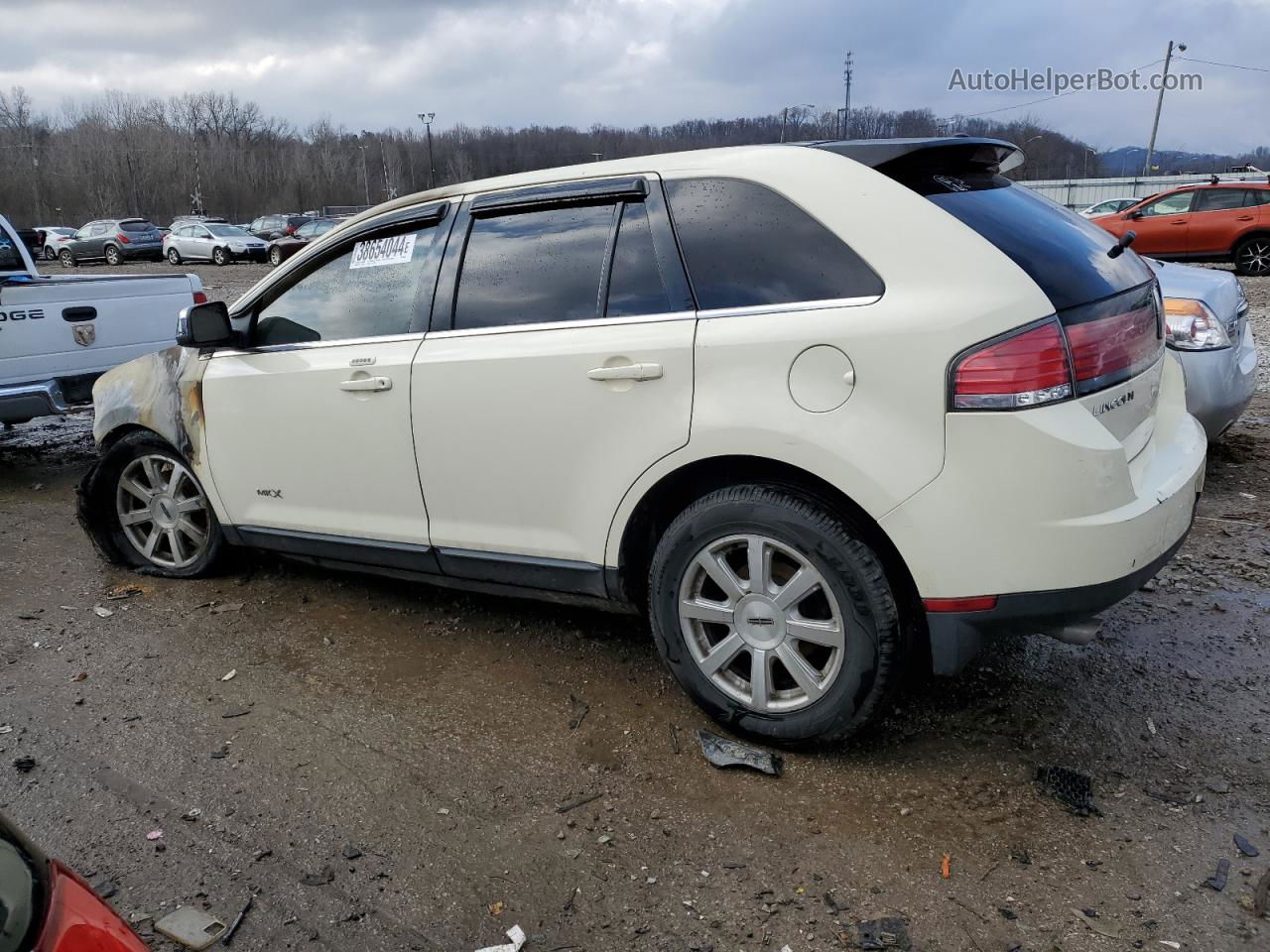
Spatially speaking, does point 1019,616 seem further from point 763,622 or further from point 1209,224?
point 1209,224

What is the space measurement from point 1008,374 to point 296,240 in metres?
35.4

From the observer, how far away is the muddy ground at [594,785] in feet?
7.89

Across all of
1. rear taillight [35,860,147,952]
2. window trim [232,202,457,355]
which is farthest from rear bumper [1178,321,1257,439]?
rear taillight [35,860,147,952]

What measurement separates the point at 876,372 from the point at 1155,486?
910 millimetres

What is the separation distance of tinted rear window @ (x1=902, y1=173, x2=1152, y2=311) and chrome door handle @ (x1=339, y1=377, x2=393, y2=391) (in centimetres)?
196

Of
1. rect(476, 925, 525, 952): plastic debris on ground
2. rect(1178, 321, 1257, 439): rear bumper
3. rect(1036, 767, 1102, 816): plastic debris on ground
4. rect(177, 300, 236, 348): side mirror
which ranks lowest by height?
rect(476, 925, 525, 952): plastic debris on ground

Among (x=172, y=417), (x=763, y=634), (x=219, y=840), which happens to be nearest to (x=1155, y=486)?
(x=763, y=634)

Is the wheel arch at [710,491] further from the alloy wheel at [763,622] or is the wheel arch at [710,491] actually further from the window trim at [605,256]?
the window trim at [605,256]

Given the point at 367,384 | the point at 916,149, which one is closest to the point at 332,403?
the point at 367,384

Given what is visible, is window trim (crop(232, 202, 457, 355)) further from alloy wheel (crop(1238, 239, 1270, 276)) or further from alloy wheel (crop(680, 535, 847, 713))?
alloy wheel (crop(1238, 239, 1270, 276))

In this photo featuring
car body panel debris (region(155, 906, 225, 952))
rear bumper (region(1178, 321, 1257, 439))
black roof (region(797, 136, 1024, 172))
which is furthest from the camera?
rear bumper (region(1178, 321, 1257, 439))

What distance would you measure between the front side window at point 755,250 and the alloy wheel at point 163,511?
281 cm

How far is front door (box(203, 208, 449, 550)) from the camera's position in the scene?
3.65 m

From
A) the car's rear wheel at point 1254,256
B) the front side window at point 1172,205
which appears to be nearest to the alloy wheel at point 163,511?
the car's rear wheel at point 1254,256
